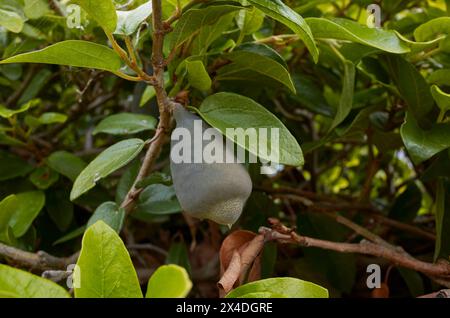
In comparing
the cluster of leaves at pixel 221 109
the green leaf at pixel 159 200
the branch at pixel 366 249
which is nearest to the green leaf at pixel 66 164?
the cluster of leaves at pixel 221 109

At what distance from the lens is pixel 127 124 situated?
0.75 meters

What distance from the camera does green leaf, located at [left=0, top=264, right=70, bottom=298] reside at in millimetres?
388

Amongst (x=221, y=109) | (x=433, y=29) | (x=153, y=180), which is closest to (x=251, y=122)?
(x=221, y=109)

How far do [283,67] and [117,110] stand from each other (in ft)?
2.19

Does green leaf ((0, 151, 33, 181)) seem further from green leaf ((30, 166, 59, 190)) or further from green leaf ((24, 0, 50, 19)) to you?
green leaf ((24, 0, 50, 19))

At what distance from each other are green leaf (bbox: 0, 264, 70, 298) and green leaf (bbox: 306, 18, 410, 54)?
14.1 inches

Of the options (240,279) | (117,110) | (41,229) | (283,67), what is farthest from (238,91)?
(117,110)

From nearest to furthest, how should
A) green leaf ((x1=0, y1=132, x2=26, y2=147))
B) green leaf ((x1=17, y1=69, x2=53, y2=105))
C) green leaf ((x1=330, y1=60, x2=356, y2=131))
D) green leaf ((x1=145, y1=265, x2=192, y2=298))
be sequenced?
green leaf ((x1=145, y1=265, x2=192, y2=298)), green leaf ((x1=330, y1=60, x2=356, y2=131)), green leaf ((x1=0, y1=132, x2=26, y2=147)), green leaf ((x1=17, y1=69, x2=53, y2=105))

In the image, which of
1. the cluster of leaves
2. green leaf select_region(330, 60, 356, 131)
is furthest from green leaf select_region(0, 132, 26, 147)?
green leaf select_region(330, 60, 356, 131)

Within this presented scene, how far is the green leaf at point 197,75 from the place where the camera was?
1.80 ft

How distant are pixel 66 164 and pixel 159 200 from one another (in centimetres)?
17

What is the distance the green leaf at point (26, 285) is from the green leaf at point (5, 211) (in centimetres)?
25

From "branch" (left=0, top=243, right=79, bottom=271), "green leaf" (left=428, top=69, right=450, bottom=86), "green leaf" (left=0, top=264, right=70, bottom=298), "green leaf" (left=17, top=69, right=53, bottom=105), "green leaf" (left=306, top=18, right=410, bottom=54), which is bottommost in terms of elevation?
"branch" (left=0, top=243, right=79, bottom=271)

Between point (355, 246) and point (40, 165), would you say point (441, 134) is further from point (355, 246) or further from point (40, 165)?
point (40, 165)
